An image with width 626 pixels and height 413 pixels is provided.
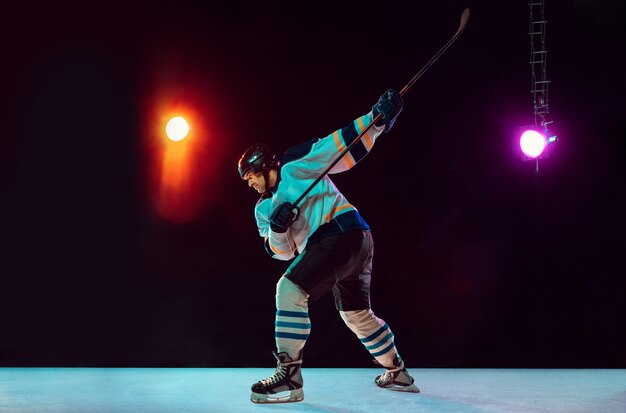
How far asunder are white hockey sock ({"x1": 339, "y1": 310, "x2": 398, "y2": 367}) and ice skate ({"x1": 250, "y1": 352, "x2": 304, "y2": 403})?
39cm

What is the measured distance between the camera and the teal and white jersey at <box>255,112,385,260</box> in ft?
12.1

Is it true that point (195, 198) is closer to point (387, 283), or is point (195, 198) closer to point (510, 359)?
point (387, 283)

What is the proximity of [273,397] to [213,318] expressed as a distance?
4.38 ft

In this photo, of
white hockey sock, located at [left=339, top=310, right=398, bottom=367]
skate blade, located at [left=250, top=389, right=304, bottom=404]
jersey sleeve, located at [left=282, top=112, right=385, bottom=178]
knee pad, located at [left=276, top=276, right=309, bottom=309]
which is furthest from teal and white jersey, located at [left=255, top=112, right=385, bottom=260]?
skate blade, located at [left=250, top=389, right=304, bottom=404]

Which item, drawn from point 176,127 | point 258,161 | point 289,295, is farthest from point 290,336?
point 176,127

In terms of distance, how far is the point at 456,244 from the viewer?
15.2 ft

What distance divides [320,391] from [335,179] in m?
1.46

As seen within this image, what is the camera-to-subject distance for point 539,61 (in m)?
4.48

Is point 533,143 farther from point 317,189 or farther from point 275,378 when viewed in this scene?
point 275,378

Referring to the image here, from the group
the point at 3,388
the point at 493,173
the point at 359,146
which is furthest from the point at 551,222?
the point at 3,388

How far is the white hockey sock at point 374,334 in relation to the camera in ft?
12.3

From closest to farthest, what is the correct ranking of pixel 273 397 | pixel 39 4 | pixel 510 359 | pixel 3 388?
pixel 273 397 → pixel 3 388 → pixel 510 359 → pixel 39 4

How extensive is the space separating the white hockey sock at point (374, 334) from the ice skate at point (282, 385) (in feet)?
1.27

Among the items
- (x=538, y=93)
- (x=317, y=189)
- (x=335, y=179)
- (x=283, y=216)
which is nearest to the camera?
(x=283, y=216)
